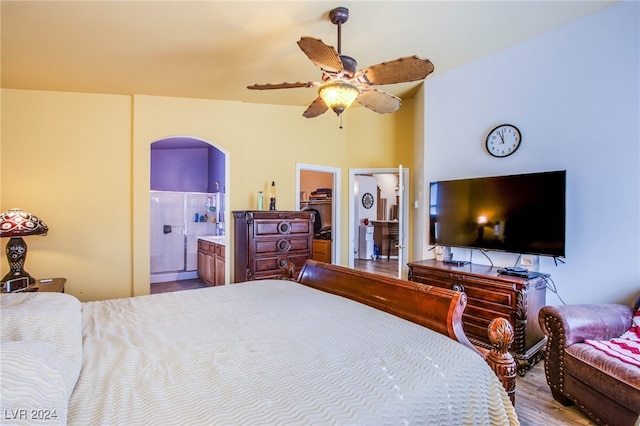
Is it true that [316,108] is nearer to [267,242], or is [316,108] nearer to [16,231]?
[267,242]

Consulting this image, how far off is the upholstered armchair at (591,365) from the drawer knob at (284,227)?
271 cm

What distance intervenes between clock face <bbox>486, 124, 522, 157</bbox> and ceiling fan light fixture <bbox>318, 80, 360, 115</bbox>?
179 cm

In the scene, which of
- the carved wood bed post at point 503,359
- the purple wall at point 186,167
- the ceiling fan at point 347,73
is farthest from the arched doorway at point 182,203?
the carved wood bed post at point 503,359

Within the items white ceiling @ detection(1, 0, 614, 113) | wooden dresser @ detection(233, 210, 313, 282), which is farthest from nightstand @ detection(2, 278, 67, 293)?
white ceiling @ detection(1, 0, 614, 113)

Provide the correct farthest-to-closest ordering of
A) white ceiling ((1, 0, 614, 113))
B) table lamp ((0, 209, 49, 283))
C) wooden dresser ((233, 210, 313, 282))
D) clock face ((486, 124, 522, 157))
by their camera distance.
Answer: wooden dresser ((233, 210, 313, 282)) → clock face ((486, 124, 522, 157)) → table lamp ((0, 209, 49, 283)) → white ceiling ((1, 0, 614, 113))

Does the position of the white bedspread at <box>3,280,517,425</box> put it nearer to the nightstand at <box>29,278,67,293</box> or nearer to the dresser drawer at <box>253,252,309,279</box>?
the nightstand at <box>29,278,67,293</box>

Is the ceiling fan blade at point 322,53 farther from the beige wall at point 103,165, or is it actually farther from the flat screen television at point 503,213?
the beige wall at point 103,165

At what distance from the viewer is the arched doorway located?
5.82 meters

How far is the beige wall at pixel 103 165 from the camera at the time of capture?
11.4ft

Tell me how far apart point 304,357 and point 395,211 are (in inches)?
336

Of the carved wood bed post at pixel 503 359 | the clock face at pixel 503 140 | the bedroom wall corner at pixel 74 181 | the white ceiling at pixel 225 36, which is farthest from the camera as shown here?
the bedroom wall corner at pixel 74 181

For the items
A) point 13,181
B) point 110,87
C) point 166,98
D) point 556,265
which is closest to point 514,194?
point 556,265

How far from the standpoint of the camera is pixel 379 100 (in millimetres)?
2518

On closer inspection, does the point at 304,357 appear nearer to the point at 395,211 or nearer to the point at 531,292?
the point at 531,292
